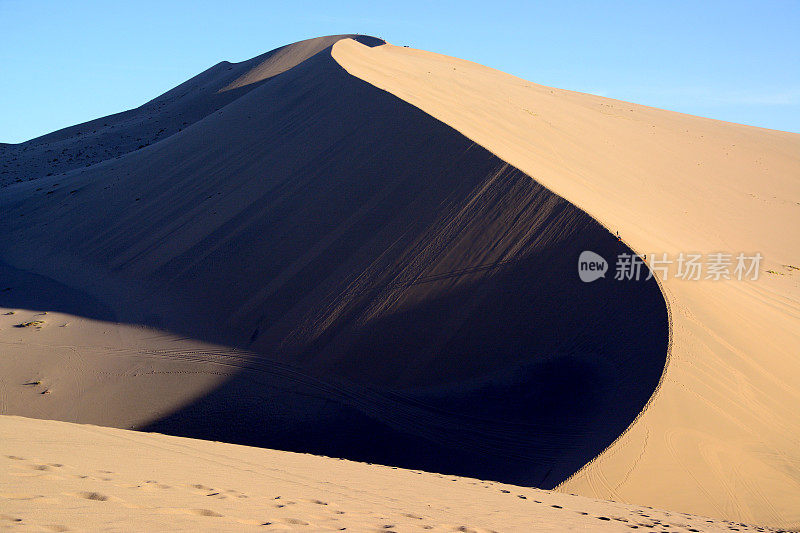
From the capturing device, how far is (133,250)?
14.3m

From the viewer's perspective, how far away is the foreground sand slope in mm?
3404

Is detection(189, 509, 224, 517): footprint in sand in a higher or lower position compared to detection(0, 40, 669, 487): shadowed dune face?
lower

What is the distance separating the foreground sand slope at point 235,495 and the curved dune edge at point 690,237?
113 centimetres

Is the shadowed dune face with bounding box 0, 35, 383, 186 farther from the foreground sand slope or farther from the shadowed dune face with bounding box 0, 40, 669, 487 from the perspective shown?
the foreground sand slope

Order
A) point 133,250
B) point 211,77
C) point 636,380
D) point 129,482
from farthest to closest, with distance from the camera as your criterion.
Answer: point 211,77 → point 133,250 → point 636,380 → point 129,482

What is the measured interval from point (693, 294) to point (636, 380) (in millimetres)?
2599

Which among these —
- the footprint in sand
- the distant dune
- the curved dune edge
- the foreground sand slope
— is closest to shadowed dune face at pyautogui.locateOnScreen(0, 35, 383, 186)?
the curved dune edge

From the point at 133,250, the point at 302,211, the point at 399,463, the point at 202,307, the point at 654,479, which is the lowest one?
the point at 399,463

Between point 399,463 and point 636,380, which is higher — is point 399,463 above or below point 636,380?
below

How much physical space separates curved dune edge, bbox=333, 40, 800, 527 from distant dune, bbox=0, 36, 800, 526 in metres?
0.05

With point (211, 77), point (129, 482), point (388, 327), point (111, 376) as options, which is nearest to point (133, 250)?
point (111, 376)

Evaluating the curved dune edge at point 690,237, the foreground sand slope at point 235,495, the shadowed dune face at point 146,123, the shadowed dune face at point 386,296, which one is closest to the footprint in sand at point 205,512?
the foreground sand slope at point 235,495

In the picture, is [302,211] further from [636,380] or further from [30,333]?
[636,380]

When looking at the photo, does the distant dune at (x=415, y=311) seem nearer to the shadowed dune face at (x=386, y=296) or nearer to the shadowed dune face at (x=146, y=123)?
the shadowed dune face at (x=386, y=296)
